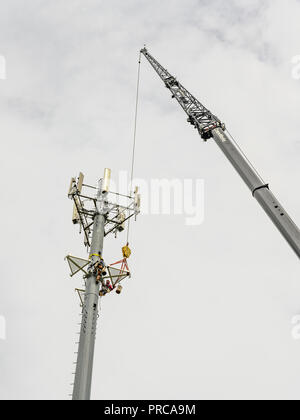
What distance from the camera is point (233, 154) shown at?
107 feet

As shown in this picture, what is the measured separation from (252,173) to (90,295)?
1375cm

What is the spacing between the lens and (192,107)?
42656 mm

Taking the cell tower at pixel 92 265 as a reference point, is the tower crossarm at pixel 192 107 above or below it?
above

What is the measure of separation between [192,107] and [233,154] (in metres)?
11.8

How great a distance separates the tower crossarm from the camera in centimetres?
3788

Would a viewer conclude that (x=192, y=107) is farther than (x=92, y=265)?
Yes

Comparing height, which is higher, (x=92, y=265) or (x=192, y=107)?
(x=192, y=107)

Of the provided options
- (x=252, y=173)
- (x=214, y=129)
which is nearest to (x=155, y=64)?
(x=214, y=129)

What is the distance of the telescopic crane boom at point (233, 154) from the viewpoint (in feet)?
84.0

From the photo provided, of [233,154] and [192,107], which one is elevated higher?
[192,107]

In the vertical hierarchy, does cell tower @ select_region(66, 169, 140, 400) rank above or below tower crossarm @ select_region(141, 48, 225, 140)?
below

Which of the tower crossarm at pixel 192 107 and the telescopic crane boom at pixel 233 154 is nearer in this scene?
the telescopic crane boom at pixel 233 154

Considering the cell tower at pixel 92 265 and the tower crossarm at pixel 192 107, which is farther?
the tower crossarm at pixel 192 107

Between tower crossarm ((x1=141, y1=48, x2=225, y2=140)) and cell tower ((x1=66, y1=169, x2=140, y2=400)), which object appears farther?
tower crossarm ((x1=141, y1=48, x2=225, y2=140))
